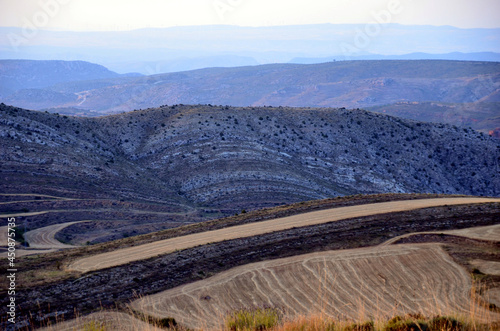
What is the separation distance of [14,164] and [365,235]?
41.5 metres

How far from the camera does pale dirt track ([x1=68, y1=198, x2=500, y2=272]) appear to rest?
84.0ft

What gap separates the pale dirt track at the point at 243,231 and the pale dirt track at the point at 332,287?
5.45 m

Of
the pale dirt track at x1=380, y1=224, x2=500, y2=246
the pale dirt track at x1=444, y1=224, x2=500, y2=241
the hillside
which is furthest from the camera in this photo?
the hillside

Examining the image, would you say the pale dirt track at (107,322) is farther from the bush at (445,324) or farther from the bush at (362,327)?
the bush at (445,324)

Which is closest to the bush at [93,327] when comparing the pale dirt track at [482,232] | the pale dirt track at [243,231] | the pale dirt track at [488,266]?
the pale dirt track at [243,231]

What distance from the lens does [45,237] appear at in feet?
132

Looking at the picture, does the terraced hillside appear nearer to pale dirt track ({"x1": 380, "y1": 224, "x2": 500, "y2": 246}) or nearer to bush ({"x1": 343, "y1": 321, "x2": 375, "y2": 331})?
pale dirt track ({"x1": 380, "y1": 224, "x2": 500, "y2": 246})

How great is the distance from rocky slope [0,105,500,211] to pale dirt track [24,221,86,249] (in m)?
8.33

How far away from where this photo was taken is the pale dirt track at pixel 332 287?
18.7 m

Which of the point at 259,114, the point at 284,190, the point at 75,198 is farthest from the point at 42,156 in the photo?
the point at 259,114

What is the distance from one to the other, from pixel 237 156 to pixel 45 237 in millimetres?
31382

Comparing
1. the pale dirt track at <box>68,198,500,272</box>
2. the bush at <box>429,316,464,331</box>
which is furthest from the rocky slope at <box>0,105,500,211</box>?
the bush at <box>429,316,464,331</box>

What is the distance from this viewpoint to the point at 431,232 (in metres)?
28.4

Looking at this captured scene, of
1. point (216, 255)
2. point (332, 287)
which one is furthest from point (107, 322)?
point (332, 287)
